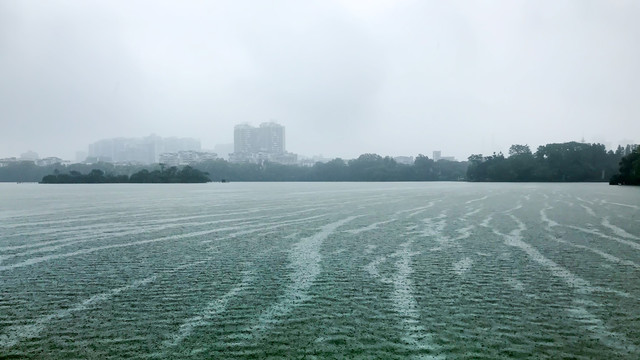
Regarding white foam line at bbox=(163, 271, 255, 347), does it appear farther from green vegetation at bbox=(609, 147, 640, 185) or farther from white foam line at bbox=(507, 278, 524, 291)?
green vegetation at bbox=(609, 147, 640, 185)

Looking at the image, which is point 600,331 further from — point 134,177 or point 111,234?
point 134,177

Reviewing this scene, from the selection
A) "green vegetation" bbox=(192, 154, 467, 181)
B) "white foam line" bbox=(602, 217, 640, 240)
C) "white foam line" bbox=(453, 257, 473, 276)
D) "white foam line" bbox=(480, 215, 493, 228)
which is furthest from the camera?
"green vegetation" bbox=(192, 154, 467, 181)

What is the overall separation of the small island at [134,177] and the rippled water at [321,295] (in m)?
129

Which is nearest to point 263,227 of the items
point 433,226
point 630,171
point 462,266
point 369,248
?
point 433,226

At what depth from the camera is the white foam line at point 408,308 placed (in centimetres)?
697

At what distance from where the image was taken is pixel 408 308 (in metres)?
8.60

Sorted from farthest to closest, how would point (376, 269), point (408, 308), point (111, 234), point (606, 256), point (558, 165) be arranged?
point (558, 165) → point (111, 234) → point (606, 256) → point (376, 269) → point (408, 308)

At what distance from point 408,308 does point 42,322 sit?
18.4 ft

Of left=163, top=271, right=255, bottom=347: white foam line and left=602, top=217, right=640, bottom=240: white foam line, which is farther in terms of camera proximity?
left=602, top=217, right=640, bottom=240: white foam line

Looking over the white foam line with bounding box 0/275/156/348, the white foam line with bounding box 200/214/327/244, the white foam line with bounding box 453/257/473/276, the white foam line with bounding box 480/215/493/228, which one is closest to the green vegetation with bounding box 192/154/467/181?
the white foam line with bounding box 480/215/493/228

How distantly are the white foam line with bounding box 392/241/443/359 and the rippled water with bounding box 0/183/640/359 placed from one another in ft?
0.13

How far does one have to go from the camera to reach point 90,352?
258 inches

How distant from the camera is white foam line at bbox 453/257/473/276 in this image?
11.7m

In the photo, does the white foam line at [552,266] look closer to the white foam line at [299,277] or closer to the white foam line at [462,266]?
the white foam line at [462,266]
